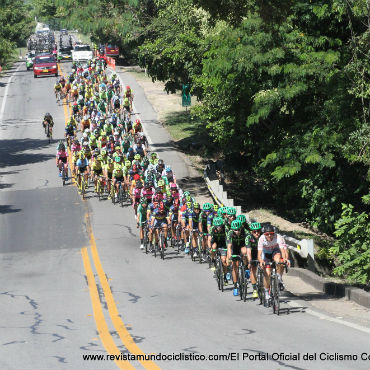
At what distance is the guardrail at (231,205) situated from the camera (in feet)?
65.8

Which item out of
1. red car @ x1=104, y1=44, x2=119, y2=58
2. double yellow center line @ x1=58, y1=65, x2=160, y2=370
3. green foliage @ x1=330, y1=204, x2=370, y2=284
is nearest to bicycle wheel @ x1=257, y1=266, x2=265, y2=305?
green foliage @ x1=330, y1=204, x2=370, y2=284

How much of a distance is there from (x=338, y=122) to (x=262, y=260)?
36.6ft

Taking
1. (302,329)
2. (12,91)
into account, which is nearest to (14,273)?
(302,329)

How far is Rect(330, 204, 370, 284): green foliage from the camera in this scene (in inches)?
714

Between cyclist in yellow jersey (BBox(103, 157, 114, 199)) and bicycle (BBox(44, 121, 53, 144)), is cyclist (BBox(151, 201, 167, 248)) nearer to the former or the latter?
cyclist in yellow jersey (BBox(103, 157, 114, 199))

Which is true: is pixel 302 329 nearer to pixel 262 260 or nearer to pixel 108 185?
pixel 262 260

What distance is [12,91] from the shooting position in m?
70.9

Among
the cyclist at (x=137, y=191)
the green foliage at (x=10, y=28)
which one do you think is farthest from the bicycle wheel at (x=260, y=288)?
the green foliage at (x=10, y=28)

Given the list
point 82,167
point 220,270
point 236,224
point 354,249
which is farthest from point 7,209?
point 236,224

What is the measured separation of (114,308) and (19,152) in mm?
30447

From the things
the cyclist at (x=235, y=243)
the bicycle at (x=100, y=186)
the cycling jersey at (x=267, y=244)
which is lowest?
the bicycle at (x=100, y=186)

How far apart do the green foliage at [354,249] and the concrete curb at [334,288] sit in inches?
17.9

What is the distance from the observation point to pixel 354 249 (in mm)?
18766

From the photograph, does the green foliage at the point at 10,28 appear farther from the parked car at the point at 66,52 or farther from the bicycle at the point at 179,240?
the bicycle at the point at 179,240
